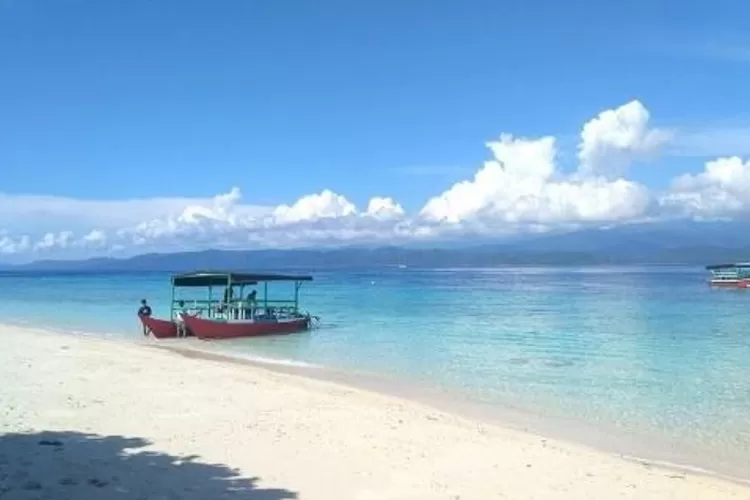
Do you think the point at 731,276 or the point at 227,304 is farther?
the point at 731,276

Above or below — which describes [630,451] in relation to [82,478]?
below

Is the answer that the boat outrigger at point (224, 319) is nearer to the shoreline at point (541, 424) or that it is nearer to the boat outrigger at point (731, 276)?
the shoreline at point (541, 424)

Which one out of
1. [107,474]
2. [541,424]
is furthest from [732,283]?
[107,474]

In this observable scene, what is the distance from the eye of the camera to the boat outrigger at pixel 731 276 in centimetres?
7700

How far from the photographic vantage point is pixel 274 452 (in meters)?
10.5

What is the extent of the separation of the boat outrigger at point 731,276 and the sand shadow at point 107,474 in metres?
76.1

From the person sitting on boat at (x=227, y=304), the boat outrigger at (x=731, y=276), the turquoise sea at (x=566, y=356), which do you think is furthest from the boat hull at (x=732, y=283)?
the person sitting on boat at (x=227, y=304)

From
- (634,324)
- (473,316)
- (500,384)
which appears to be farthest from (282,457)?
(473,316)

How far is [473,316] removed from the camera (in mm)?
45594

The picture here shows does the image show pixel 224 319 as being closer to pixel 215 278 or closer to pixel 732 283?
pixel 215 278

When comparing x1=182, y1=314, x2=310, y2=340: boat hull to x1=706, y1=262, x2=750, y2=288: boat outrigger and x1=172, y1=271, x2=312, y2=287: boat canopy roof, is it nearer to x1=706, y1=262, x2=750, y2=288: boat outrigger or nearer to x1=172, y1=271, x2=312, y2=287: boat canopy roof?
x1=172, y1=271, x2=312, y2=287: boat canopy roof

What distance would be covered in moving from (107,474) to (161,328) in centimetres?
2475

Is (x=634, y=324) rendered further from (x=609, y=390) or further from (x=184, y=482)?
(x=184, y=482)

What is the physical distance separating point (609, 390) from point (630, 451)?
6.82 m
